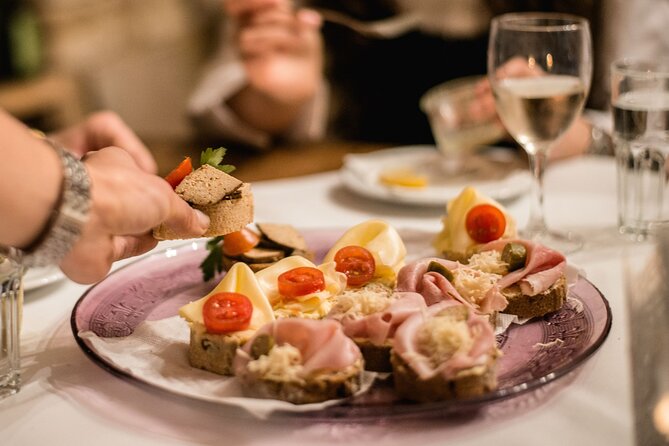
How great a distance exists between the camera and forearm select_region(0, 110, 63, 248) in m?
0.84

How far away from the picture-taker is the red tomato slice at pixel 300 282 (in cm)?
113

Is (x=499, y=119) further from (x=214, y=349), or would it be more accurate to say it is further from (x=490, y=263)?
(x=214, y=349)

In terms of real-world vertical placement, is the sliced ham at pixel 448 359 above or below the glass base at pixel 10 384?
above

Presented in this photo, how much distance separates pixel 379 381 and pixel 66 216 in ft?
1.41

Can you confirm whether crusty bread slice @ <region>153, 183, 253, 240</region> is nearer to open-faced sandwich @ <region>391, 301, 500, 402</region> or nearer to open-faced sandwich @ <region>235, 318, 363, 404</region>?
open-faced sandwich @ <region>235, 318, 363, 404</region>

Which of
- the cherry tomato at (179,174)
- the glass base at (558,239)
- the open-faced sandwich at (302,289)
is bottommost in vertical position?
the glass base at (558,239)

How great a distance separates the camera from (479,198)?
→ 1427 millimetres

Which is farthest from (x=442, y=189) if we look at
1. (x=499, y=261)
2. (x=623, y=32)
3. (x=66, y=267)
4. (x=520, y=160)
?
(x=623, y=32)

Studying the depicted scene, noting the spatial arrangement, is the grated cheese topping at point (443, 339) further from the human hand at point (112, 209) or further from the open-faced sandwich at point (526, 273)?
the human hand at point (112, 209)

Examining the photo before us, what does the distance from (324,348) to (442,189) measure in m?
1.01

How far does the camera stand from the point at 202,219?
1133 mm

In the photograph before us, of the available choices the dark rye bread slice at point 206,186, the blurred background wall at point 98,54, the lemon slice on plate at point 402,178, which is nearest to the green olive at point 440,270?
the dark rye bread slice at point 206,186

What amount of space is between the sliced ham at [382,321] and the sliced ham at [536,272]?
198 mm

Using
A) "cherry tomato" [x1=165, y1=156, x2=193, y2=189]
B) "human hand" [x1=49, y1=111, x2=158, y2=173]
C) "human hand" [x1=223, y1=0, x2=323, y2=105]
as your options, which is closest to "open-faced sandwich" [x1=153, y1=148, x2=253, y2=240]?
"cherry tomato" [x1=165, y1=156, x2=193, y2=189]
